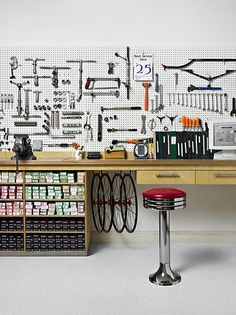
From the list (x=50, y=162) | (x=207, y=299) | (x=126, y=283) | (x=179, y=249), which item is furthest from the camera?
(x=179, y=249)

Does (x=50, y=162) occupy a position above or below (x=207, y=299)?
above

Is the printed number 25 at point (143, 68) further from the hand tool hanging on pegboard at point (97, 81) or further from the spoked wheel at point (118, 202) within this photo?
the spoked wheel at point (118, 202)

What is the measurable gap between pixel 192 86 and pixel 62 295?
2499 mm

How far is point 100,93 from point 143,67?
1.73ft

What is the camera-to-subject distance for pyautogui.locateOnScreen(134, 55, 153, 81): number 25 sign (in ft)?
14.1

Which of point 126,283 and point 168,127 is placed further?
point 168,127

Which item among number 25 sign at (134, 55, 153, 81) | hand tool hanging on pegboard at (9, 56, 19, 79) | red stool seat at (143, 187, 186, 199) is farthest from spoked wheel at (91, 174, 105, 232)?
hand tool hanging on pegboard at (9, 56, 19, 79)

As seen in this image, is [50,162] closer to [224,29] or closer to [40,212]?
[40,212]

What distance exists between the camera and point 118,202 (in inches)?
171

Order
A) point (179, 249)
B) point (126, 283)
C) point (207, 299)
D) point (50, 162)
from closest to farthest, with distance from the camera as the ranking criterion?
point (207, 299), point (126, 283), point (50, 162), point (179, 249)

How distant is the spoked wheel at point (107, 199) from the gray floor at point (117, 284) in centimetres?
38

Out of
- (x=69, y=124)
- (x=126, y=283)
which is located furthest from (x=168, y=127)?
(x=126, y=283)

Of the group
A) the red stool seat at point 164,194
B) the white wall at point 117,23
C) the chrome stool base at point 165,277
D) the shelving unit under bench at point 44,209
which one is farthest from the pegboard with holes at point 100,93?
the chrome stool base at point 165,277

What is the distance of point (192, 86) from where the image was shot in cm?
428
